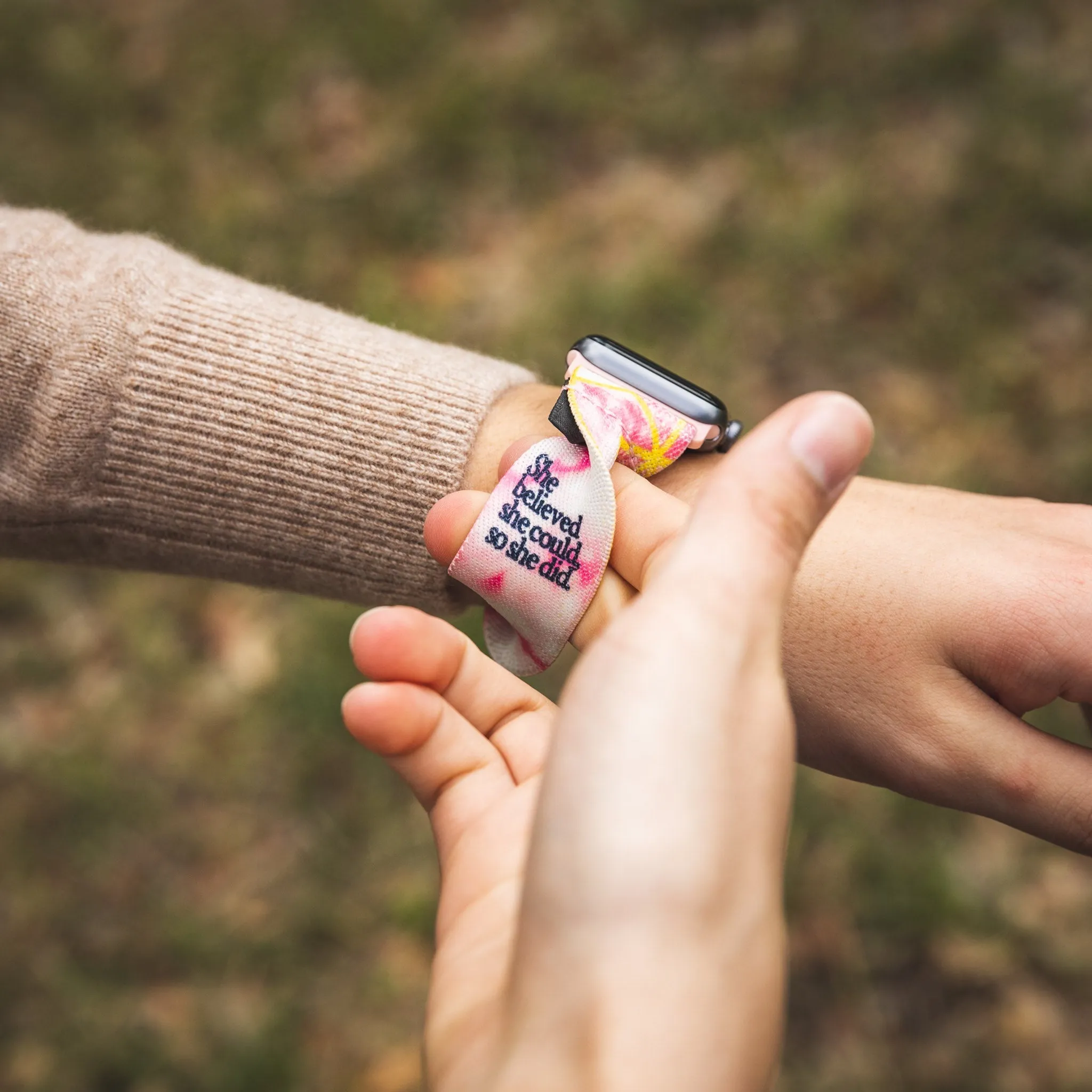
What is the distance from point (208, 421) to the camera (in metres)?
1.20

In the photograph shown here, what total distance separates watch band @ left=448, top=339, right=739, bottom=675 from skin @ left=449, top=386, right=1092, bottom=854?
0.03 m

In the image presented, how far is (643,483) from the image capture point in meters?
1.11

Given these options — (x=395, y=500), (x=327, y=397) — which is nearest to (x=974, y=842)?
(x=395, y=500)

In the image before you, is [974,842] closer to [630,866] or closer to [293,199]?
[630,866]

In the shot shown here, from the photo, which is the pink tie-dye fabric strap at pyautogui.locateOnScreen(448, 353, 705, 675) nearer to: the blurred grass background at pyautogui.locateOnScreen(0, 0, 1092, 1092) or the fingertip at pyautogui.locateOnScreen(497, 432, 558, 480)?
the fingertip at pyautogui.locateOnScreen(497, 432, 558, 480)

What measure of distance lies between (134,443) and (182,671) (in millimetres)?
913

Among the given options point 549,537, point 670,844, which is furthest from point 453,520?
point 670,844

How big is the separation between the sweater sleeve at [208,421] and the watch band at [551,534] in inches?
6.9

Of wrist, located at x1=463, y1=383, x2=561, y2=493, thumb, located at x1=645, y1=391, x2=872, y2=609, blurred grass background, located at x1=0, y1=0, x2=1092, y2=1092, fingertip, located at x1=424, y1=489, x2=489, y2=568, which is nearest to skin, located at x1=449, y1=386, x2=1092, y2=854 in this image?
fingertip, located at x1=424, y1=489, x2=489, y2=568

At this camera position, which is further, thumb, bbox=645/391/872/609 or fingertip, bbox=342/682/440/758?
fingertip, bbox=342/682/440/758

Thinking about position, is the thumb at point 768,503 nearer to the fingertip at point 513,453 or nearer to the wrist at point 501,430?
the fingertip at point 513,453

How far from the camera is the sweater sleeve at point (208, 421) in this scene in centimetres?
118

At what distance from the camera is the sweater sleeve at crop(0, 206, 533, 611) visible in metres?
1.18

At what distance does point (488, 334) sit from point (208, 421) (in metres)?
1.11
